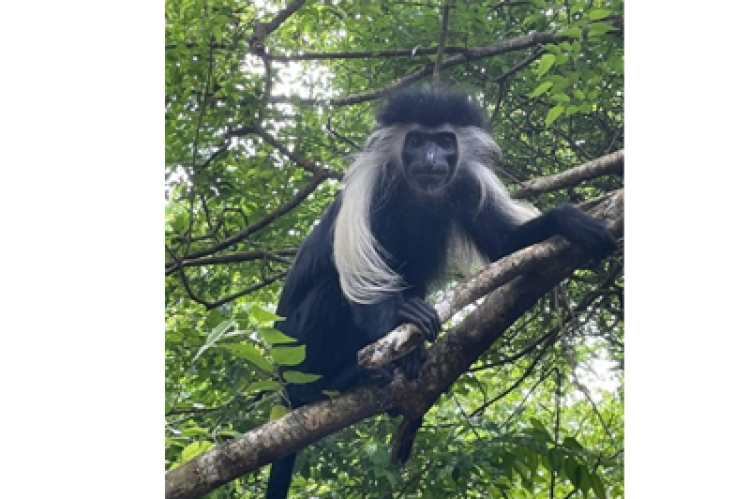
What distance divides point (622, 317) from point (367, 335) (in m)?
0.67

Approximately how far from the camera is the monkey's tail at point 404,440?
2.21 metres

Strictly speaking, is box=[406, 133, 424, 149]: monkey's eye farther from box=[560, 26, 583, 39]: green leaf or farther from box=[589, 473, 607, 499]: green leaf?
box=[589, 473, 607, 499]: green leaf

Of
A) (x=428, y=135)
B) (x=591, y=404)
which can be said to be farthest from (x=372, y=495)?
(x=428, y=135)

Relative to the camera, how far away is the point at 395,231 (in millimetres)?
2510

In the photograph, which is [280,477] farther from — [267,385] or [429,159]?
[429,159]

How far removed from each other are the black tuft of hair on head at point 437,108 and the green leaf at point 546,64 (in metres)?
0.23

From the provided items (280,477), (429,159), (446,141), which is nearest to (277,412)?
(280,477)

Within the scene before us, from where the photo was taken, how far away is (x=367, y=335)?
7.57 ft

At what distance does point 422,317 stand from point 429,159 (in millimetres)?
466

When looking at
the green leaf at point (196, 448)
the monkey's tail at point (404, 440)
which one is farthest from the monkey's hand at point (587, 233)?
the green leaf at point (196, 448)

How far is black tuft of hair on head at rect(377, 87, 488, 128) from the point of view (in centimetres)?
246

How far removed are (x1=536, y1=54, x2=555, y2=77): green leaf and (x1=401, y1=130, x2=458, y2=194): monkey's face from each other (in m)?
0.30

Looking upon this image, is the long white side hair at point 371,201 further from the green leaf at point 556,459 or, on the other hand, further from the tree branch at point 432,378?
the green leaf at point 556,459
